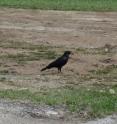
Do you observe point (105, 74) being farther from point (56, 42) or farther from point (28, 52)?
point (56, 42)

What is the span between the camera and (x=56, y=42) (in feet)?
74.1

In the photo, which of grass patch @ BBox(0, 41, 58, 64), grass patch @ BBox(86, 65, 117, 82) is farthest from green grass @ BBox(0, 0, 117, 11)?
grass patch @ BBox(86, 65, 117, 82)

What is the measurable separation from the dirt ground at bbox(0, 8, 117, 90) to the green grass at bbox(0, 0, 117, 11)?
162 centimetres

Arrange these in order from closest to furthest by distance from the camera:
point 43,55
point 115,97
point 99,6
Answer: point 115,97, point 43,55, point 99,6

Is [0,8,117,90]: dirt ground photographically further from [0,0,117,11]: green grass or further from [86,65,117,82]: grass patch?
[0,0,117,11]: green grass

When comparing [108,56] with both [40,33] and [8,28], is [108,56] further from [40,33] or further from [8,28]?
[8,28]

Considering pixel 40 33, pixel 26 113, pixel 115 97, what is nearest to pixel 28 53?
pixel 40 33

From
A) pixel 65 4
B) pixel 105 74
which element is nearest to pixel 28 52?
pixel 105 74

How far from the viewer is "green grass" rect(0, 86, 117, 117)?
1116 cm

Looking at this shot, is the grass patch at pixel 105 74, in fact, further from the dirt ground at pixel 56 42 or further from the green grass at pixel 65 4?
the green grass at pixel 65 4

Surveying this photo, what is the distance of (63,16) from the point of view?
102ft

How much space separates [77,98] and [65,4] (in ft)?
80.0

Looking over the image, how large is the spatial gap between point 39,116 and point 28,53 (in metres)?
9.19

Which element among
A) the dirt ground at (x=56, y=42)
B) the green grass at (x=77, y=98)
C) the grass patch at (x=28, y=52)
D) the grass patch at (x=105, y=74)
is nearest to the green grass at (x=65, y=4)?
the dirt ground at (x=56, y=42)
